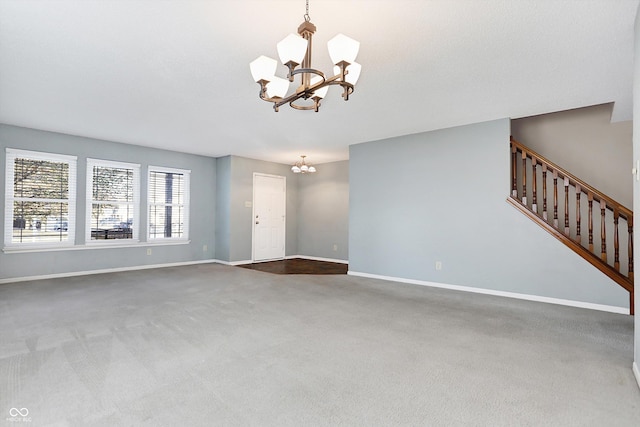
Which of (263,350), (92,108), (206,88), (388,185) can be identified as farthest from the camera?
(388,185)

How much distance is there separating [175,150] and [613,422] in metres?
7.38

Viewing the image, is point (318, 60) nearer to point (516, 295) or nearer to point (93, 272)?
point (516, 295)

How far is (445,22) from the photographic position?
2.41 metres

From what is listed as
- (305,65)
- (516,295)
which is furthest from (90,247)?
(516,295)

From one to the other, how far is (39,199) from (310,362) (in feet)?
18.2

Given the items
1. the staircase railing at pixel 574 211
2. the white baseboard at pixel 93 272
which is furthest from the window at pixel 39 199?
the staircase railing at pixel 574 211

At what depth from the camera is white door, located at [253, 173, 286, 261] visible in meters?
7.82

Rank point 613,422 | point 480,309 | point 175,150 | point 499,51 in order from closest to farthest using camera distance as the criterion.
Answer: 1. point 613,422
2. point 499,51
3. point 480,309
4. point 175,150

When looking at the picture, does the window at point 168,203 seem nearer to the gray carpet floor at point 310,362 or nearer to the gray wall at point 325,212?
the gray carpet floor at point 310,362

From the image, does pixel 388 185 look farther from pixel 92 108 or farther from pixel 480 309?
pixel 92 108

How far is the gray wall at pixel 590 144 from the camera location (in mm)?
4492

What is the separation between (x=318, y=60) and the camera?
300 centimetres

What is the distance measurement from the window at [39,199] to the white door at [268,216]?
3496 millimetres

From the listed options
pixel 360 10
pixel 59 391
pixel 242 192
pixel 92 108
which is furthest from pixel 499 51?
pixel 242 192
